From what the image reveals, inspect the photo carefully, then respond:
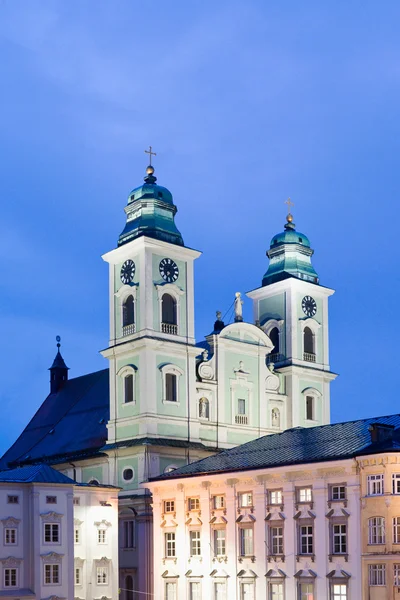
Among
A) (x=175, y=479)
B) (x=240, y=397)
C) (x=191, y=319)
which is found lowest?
(x=175, y=479)

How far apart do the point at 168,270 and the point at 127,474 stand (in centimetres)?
1566

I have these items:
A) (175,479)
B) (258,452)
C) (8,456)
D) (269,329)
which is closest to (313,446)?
(258,452)

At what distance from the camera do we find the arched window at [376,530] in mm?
54625

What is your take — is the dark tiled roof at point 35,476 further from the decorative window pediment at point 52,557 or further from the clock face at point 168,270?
the clock face at point 168,270

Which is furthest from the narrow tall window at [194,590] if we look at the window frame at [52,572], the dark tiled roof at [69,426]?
the dark tiled roof at [69,426]

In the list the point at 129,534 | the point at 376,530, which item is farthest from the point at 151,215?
the point at 376,530

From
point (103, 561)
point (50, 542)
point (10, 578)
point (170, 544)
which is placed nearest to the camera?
point (10, 578)

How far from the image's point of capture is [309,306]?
305 feet

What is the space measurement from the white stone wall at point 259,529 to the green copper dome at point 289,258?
99.8 ft

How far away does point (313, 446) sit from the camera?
61500mm

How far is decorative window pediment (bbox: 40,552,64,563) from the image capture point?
209 ft

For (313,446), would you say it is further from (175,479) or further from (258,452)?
(175,479)

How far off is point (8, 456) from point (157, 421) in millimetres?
25593

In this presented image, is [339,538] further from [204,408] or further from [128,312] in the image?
[128,312]
